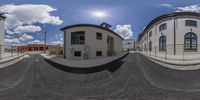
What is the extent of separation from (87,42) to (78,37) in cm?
135

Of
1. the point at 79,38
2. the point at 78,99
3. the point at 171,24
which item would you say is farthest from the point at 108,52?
the point at 78,99

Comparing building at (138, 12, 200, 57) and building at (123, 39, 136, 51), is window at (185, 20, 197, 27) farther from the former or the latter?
building at (123, 39, 136, 51)

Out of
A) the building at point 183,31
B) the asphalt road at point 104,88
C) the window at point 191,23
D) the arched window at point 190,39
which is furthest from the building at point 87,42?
the asphalt road at point 104,88

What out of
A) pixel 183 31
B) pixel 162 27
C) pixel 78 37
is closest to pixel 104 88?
pixel 78 37

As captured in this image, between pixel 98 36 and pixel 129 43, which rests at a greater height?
pixel 98 36

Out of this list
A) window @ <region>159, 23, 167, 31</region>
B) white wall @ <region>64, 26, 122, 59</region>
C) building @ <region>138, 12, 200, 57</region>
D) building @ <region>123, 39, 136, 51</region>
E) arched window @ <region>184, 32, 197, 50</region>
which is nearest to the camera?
building @ <region>123, 39, 136, 51</region>

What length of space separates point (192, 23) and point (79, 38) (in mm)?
15208

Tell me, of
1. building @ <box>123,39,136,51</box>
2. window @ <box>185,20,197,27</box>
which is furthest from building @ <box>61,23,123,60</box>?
window @ <box>185,20,197,27</box>

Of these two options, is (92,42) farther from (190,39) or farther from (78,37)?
(190,39)

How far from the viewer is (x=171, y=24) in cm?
2386

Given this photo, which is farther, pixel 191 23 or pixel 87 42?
pixel 191 23

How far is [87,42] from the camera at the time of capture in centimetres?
2139

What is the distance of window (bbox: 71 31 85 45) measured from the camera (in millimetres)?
21581

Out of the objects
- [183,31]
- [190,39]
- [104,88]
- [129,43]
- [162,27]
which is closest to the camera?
[104,88]
